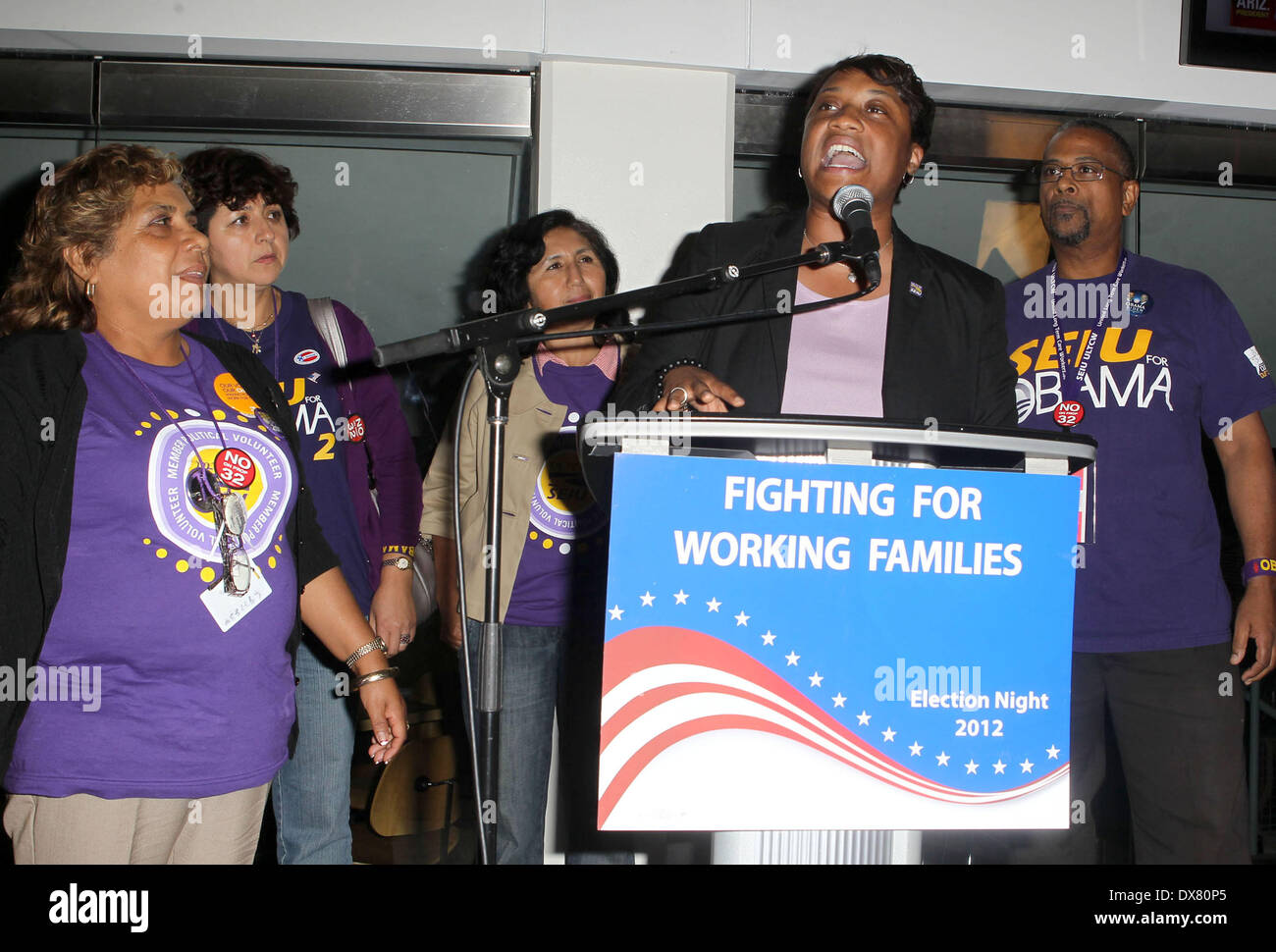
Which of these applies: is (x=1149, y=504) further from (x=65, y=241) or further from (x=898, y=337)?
(x=65, y=241)

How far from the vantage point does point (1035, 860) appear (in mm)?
2475

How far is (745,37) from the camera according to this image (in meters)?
3.21

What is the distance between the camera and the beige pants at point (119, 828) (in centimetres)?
154

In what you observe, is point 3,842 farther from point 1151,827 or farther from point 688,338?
point 1151,827

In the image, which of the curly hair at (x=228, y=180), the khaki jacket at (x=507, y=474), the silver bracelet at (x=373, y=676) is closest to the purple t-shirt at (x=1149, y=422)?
Answer: the khaki jacket at (x=507, y=474)

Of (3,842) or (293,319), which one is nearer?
(293,319)

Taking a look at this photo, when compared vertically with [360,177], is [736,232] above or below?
below

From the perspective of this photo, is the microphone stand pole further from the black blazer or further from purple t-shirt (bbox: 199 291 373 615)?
purple t-shirt (bbox: 199 291 373 615)

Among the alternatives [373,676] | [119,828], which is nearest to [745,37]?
[373,676]

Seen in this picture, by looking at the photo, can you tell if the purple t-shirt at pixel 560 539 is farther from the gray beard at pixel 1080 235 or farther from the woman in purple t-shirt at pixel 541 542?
the gray beard at pixel 1080 235

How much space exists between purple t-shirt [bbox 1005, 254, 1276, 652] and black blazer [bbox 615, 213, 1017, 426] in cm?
52

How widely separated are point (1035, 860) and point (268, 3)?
3225mm
